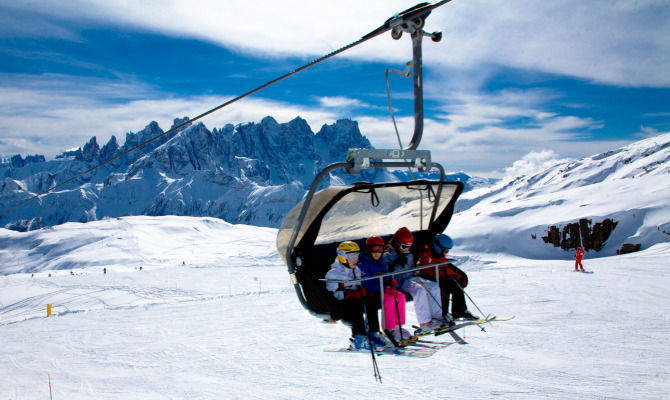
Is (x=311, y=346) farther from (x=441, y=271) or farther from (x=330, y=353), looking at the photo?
(x=441, y=271)

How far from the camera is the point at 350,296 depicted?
17.4 feet

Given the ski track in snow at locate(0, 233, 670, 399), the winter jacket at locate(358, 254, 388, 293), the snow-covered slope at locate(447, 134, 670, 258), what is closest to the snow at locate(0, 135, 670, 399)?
the ski track in snow at locate(0, 233, 670, 399)

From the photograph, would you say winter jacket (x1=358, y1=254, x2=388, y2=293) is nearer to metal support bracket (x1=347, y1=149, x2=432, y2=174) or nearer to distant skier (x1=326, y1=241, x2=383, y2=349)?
distant skier (x1=326, y1=241, x2=383, y2=349)

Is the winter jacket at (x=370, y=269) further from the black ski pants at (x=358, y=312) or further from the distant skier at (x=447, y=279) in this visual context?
the distant skier at (x=447, y=279)

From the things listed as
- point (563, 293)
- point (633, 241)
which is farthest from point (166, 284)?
point (633, 241)

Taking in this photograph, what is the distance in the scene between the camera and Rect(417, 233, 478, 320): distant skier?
577cm

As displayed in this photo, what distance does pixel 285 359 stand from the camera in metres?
8.70

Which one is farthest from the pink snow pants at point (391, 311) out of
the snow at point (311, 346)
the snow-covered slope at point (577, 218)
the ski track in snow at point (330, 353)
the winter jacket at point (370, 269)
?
the snow-covered slope at point (577, 218)

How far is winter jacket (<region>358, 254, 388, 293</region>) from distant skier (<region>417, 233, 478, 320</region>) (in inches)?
29.4

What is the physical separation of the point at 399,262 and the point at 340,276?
109 cm

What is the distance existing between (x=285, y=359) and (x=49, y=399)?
4.26 meters

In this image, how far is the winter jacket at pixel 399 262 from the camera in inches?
234

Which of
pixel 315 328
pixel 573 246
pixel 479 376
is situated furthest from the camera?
pixel 573 246

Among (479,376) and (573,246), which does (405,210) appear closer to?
(479,376)
